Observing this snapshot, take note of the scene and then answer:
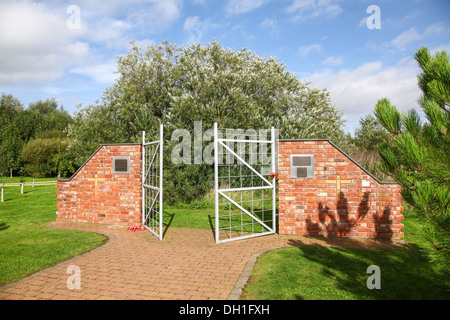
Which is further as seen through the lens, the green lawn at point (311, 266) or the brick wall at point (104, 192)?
the brick wall at point (104, 192)

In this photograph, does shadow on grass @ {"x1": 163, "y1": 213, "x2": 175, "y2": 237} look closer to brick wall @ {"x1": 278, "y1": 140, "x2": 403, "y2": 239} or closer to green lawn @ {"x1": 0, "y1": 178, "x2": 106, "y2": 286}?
green lawn @ {"x1": 0, "y1": 178, "x2": 106, "y2": 286}

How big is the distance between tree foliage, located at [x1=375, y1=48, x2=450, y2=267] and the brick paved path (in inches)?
109

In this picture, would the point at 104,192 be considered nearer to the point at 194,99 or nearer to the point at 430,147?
the point at 430,147

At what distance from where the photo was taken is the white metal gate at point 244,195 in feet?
23.9

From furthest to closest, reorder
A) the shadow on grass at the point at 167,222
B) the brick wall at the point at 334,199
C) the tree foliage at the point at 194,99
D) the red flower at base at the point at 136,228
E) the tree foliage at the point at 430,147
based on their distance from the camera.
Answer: the tree foliage at the point at 194,99, the shadow on grass at the point at 167,222, the red flower at base at the point at 136,228, the brick wall at the point at 334,199, the tree foliage at the point at 430,147

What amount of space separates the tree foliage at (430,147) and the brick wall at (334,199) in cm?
439

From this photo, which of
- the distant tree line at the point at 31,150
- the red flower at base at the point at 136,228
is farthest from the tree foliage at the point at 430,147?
the distant tree line at the point at 31,150

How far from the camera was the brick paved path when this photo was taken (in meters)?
4.27

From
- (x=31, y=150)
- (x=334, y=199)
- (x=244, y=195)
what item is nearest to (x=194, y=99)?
(x=244, y=195)

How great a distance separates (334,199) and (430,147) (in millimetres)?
4914

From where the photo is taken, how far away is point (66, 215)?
31.3 feet

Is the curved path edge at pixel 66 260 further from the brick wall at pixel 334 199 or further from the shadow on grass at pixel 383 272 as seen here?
the brick wall at pixel 334 199

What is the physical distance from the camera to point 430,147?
2.80 meters

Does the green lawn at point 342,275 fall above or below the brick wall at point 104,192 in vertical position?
below
